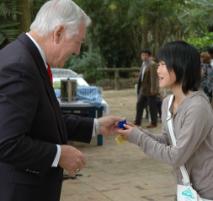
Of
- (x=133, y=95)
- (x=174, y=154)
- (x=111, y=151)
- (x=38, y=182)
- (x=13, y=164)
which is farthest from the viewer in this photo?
(x=133, y=95)

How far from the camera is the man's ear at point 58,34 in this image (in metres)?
2.51

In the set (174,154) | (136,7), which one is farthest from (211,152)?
(136,7)

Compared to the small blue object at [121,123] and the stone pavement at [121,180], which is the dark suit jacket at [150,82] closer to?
the stone pavement at [121,180]

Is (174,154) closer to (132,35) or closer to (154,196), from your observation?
(154,196)

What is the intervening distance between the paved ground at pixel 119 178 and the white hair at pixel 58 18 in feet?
12.1

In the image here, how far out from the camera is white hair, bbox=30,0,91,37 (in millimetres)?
2512

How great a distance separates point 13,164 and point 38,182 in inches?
8.3

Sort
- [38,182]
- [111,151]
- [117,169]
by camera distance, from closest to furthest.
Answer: [38,182] < [117,169] < [111,151]

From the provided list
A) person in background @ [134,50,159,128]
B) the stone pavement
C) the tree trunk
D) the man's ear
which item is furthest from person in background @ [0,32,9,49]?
person in background @ [134,50,159,128]

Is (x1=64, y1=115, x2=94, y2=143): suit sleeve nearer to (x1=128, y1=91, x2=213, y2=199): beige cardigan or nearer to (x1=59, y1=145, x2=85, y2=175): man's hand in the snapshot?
(x1=128, y1=91, x2=213, y2=199): beige cardigan

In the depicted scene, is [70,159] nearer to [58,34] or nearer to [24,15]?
[58,34]

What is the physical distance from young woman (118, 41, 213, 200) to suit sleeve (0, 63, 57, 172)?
808mm

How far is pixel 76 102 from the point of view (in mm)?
9094

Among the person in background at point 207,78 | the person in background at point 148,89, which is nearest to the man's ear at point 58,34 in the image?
the person in background at point 207,78
